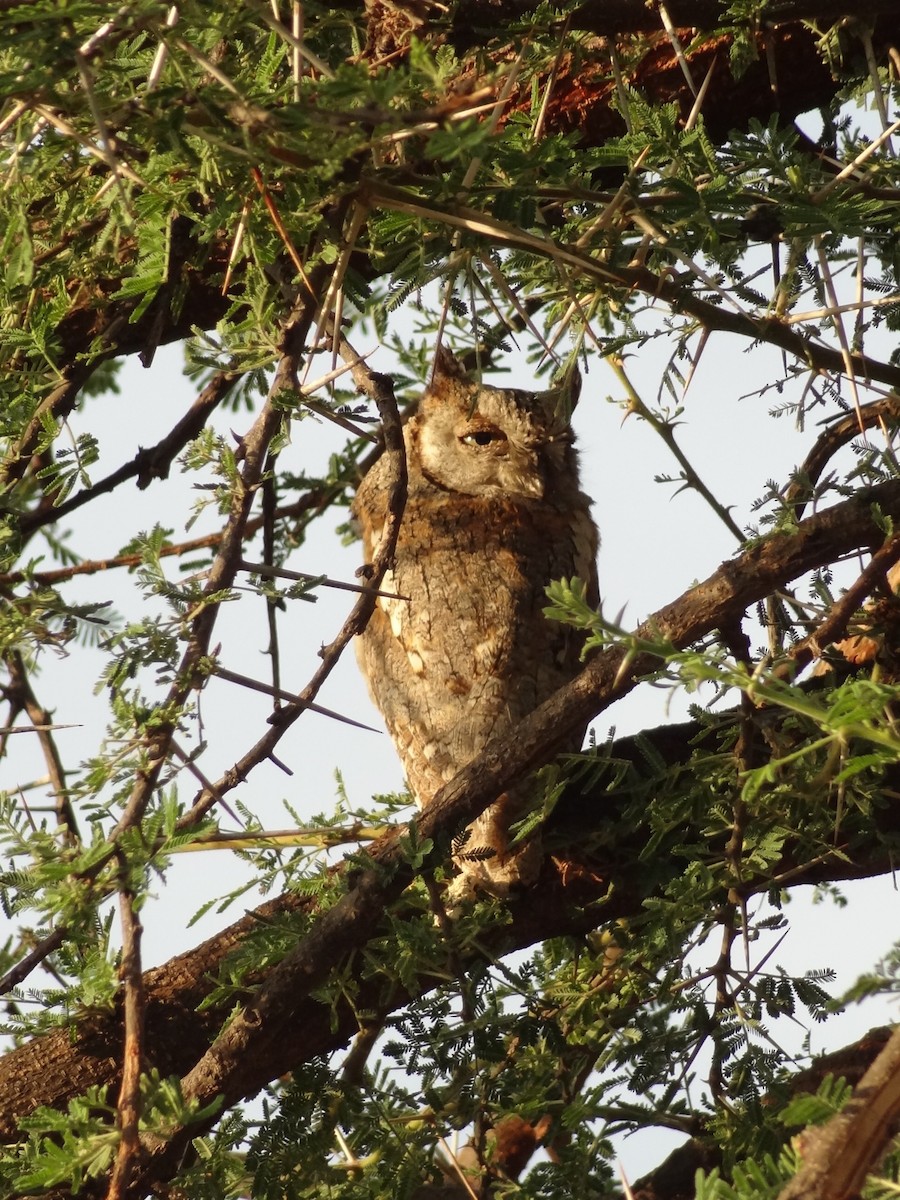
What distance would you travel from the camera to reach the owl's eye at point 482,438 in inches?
128

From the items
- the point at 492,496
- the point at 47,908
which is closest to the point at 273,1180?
the point at 47,908

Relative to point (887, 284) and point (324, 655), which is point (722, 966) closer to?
point (324, 655)

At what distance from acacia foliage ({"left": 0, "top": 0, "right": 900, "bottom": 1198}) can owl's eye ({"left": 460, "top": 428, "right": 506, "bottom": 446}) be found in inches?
31.4

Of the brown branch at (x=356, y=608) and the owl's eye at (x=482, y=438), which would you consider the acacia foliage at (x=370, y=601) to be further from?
the owl's eye at (x=482, y=438)

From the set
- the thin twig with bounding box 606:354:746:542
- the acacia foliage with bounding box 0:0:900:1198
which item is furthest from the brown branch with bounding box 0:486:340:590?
the thin twig with bounding box 606:354:746:542

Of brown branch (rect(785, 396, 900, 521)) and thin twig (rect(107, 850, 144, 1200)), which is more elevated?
brown branch (rect(785, 396, 900, 521))

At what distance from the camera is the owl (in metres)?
2.81

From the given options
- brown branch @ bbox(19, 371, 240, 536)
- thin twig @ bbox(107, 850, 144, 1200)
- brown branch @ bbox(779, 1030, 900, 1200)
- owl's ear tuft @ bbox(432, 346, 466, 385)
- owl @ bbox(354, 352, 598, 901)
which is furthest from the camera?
owl's ear tuft @ bbox(432, 346, 466, 385)

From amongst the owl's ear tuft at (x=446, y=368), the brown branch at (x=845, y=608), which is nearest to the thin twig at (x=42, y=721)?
the brown branch at (x=845, y=608)

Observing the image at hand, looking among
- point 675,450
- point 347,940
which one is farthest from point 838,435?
point 347,940

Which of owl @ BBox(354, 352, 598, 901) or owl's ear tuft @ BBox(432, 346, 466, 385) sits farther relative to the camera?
owl's ear tuft @ BBox(432, 346, 466, 385)

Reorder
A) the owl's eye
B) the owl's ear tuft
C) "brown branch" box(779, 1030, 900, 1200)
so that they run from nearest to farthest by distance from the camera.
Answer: "brown branch" box(779, 1030, 900, 1200) → the owl's eye → the owl's ear tuft

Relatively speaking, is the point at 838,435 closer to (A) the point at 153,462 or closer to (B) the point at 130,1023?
(A) the point at 153,462

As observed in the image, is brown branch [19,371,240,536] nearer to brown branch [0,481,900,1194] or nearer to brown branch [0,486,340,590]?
brown branch [0,486,340,590]
